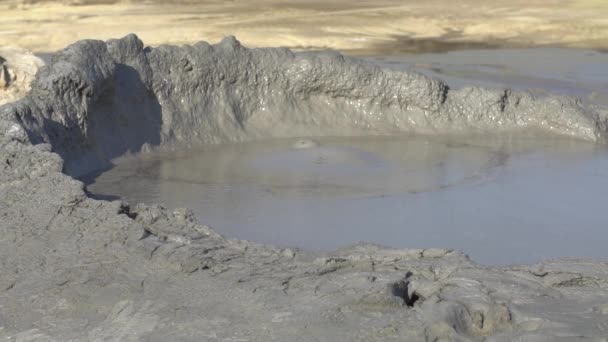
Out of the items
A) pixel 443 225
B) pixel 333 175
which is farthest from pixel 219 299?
pixel 333 175

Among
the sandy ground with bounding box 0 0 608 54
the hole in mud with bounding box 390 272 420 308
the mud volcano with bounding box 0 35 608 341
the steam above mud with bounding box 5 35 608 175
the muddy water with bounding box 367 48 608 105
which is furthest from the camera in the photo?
the sandy ground with bounding box 0 0 608 54

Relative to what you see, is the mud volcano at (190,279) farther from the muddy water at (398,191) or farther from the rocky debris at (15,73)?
the rocky debris at (15,73)

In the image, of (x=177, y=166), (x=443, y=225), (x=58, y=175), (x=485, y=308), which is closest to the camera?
(x=485, y=308)

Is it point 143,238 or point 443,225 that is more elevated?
point 143,238

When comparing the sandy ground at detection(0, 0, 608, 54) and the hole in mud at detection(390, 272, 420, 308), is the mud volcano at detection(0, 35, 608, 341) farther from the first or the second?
the sandy ground at detection(0, 0, 608, 54)

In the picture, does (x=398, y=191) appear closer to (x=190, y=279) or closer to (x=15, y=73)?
(x=190, y=279)

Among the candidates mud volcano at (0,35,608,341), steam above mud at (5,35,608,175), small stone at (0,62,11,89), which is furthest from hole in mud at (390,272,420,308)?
small stone at (0,62,11,89)

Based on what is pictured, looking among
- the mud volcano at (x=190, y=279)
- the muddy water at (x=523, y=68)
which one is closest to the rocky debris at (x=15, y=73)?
the mud volcano at (x=190, y=279)

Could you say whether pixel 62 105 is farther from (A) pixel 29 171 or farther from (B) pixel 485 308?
(B) pixel 485 308

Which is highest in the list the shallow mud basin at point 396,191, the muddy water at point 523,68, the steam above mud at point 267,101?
the steam above mud at point 267,101
